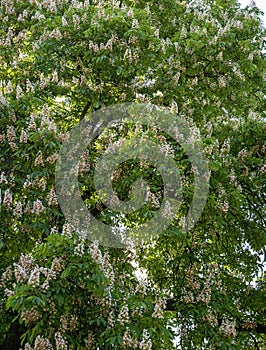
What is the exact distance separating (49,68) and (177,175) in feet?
9.27

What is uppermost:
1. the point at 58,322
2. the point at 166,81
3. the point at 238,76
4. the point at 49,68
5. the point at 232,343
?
the point at 238,76

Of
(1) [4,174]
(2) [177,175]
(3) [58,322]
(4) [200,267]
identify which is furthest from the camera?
(4) [200,267]

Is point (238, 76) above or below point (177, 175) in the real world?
above

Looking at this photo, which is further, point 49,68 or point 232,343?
point 49,68

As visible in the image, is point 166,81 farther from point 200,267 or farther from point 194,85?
point 200,267

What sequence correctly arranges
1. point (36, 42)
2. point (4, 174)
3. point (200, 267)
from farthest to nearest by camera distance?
point (36, 42) → point (200, 267) → point (4, 174)

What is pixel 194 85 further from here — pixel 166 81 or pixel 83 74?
pixel 83 74

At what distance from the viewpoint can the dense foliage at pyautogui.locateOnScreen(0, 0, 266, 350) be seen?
16.0 ft

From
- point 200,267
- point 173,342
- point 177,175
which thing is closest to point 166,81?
point 177,175

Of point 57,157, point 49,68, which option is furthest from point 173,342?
point 49,68

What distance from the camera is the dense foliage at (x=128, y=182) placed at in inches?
192

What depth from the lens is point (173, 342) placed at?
639 centimetres

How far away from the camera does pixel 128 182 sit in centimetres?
603

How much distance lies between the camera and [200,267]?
22.9 ft
